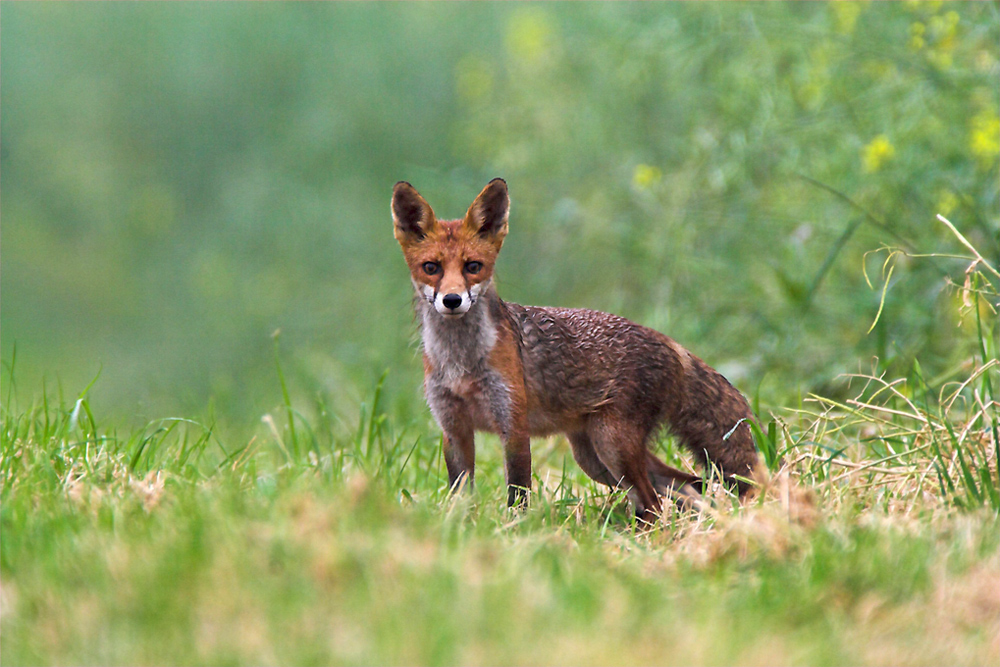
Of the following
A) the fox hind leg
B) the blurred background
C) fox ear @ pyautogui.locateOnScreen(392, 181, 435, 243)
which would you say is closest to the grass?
the fox hind leg

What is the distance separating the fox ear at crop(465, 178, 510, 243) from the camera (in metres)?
4.37

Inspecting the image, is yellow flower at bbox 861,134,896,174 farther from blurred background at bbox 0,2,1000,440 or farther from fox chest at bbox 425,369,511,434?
fox chest at bbox 425,369,511,434

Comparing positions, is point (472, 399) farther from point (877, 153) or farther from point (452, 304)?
point (877, 153)

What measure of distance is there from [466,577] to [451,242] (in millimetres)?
1907

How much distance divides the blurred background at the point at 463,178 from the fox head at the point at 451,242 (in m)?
1.59

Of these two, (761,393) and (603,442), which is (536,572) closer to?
(603,442)

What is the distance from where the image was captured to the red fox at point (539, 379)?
4.32 metres

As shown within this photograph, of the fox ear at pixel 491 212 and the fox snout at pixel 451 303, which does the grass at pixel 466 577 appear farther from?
the fox ear at pixel 491 212

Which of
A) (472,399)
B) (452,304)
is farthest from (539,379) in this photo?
(452,304)

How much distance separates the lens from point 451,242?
4289mm

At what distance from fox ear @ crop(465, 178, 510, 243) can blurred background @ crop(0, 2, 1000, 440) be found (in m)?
1.80

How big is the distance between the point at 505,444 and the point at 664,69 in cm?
512

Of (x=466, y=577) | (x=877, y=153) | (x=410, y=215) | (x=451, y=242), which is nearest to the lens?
(x=466, y=577)

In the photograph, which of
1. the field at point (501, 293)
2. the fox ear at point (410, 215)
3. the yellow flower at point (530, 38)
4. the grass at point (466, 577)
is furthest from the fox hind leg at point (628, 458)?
the yellow flower at point (530, 38)
